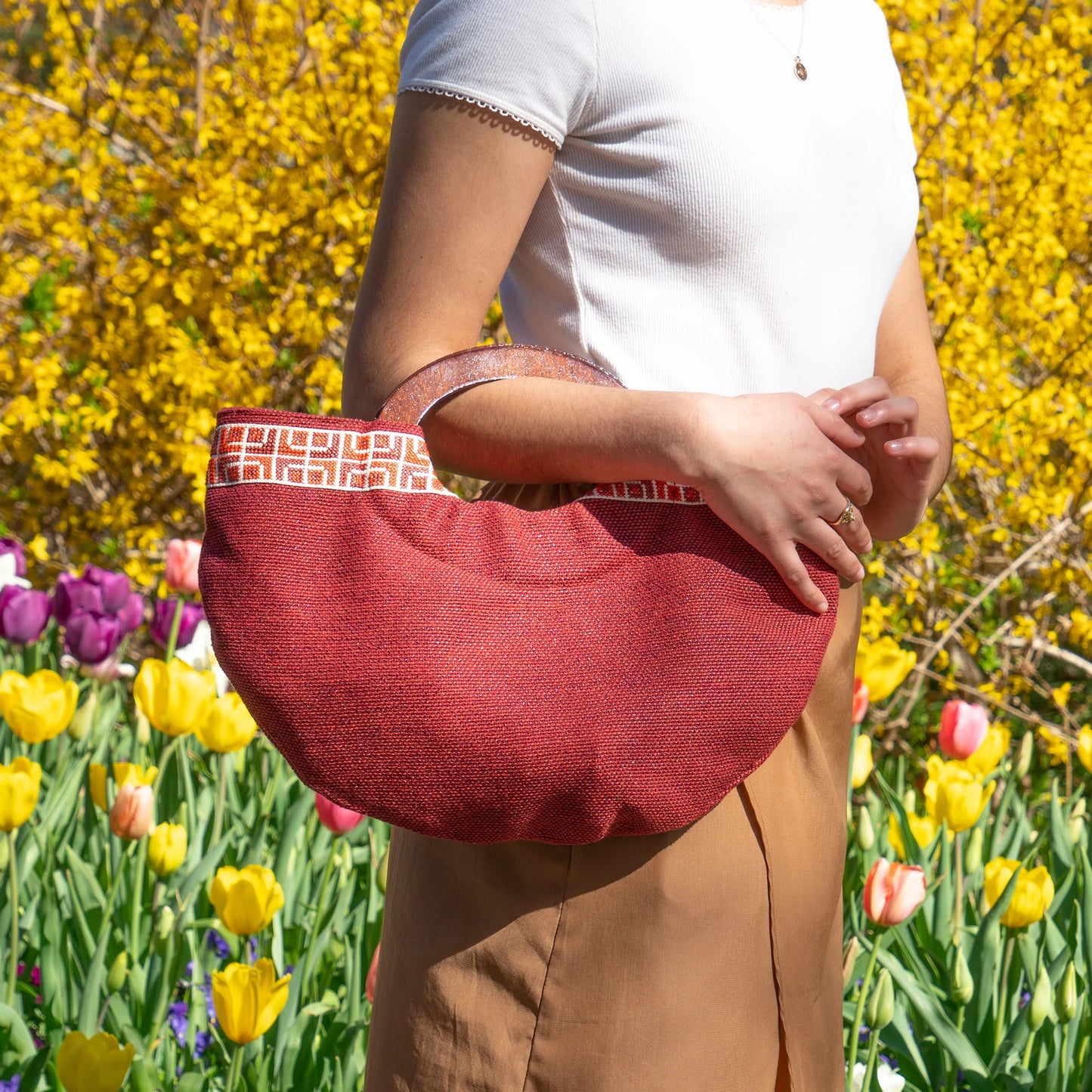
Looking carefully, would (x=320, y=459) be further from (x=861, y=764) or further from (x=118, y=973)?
(x=861, y=764)

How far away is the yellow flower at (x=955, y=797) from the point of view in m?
1.59

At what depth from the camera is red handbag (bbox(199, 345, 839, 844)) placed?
0.69 metres

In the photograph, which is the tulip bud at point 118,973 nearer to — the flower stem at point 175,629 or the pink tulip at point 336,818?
the pink tulip at point 336,818

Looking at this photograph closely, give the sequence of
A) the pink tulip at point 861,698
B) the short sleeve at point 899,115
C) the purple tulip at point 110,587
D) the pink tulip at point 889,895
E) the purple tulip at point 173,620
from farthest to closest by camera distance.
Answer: the purple tulip at point 110,587 → the purple tulip at point 173,620 → the pink tulip at point 861,698 → the pink tulip at point 889,895 → the short sleeve at point 899,115

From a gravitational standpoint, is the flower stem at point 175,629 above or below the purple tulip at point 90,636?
above

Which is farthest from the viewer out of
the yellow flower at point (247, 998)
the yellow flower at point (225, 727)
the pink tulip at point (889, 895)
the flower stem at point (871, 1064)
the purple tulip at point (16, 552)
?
the purple tulip at point (16, 552)

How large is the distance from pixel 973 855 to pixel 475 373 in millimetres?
1349

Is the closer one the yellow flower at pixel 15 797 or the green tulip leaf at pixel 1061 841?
the yellow flower at pixel 15 797

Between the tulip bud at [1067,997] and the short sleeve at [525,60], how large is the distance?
110 centimetres

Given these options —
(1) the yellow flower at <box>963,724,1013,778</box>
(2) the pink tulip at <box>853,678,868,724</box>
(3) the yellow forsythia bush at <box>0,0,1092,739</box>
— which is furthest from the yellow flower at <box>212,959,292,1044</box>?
(3) the yellow forsythia bush at <box>0,0,1092,739</box>

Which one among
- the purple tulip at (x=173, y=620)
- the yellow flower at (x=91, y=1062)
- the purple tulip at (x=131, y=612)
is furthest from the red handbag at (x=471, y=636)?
the purple tulip at (x=131, y=612)

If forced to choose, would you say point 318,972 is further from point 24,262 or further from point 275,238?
point 24,262

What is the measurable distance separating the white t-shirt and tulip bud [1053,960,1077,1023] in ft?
2.80

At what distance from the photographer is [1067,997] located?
4.51 feet
